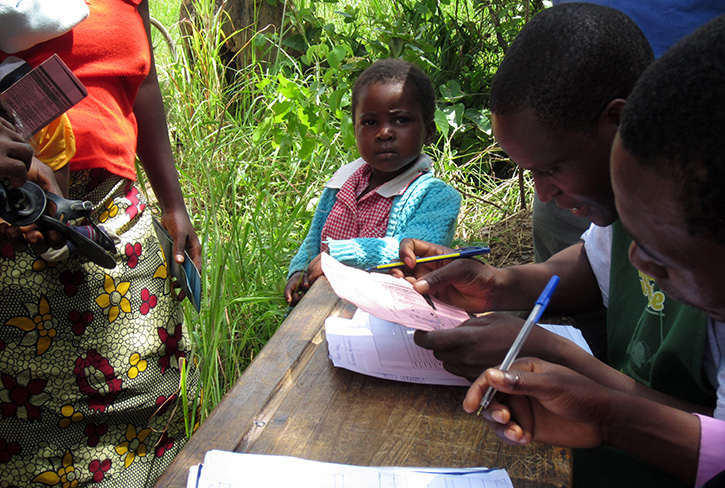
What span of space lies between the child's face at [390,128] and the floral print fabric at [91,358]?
0.98 metres

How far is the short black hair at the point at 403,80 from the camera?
2396 millimetres

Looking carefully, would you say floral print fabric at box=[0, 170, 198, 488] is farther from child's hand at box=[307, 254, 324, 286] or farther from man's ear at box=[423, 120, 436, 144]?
man's ear at box=[423, 120, 436, 144]

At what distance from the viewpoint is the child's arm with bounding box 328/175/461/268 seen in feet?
6.81

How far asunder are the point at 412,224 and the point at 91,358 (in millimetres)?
1183

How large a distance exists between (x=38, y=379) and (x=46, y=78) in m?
0.73

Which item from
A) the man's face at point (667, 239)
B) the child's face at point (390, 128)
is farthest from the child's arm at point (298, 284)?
the man's face at point (667, 239)

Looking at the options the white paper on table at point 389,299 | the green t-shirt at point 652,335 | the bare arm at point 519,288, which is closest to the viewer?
the green t-shirt at point 652,335

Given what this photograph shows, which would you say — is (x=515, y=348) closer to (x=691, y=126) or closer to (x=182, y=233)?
(x=691, y=126)

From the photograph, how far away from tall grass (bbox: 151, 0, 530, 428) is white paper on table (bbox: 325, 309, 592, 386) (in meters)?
0.74

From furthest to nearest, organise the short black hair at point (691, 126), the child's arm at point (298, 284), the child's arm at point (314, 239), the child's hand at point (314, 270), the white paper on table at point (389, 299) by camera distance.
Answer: the child's arm at point (314, 239)
the child's arm at point (298, 284)
the child's hand at point (314, 270)
the white paper on table at point (389, 299)
the short black hair at point (691, 126)

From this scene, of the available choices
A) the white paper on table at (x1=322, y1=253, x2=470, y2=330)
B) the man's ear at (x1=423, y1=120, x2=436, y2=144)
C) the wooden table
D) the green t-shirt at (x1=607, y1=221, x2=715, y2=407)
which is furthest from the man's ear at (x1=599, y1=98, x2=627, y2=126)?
the man's ear at (x1=423, y1=120, x2=436, y2=144)

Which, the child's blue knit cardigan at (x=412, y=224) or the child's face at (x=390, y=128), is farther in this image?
the child's face at (x=390, y=128)

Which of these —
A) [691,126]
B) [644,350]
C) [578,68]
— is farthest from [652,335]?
[691,126]

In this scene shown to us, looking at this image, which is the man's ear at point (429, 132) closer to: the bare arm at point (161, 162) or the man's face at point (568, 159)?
the bare arm at point (161, 162)
